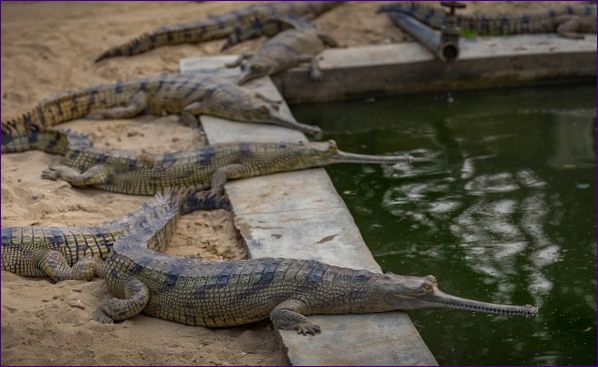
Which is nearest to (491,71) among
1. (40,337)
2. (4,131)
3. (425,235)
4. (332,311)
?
(425,235)

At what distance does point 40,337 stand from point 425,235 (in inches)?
115

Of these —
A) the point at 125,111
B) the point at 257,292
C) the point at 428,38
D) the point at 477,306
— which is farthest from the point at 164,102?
the point at 477,306

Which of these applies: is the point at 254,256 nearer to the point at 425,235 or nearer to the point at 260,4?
the point at 425,235

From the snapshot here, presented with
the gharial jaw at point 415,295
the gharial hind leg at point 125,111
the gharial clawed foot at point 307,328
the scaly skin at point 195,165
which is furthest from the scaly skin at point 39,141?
the gharial jaw at point 415,295

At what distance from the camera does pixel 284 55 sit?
10.4m

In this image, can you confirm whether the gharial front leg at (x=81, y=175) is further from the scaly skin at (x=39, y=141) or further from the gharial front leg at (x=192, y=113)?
the gharial front leg at (x=192, y=113)

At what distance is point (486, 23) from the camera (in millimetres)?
11414

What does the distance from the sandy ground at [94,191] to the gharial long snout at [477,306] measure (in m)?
0.87

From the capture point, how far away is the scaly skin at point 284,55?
10.2 meters

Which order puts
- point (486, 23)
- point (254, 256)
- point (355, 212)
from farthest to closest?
point (486, 23), point (355, 212), point (254, 256)

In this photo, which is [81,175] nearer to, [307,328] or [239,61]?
[307,328]

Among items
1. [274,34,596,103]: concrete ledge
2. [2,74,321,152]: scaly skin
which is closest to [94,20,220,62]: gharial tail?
[2,74,321,152]: scaly skin

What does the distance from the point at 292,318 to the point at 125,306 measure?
1.00 meters

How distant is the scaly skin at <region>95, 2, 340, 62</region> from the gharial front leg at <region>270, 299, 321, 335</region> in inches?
256
